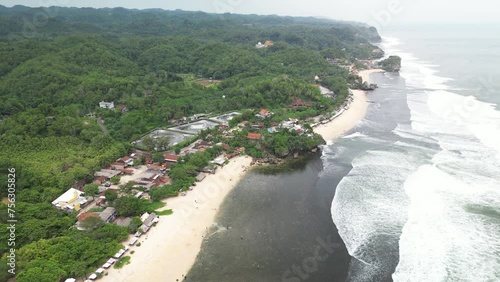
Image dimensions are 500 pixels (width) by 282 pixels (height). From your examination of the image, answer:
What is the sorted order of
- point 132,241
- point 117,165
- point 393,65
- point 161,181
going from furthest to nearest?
point 393,65
point 117,165
point 161,181
point 132,241

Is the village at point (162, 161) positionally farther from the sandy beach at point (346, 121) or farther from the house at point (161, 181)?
the sandy beach at point (346, 121)

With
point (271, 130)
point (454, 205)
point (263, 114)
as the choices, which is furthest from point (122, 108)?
point (454, 205)

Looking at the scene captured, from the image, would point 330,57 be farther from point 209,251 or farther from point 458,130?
point 209,251

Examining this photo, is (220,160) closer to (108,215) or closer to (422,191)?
(108,215)

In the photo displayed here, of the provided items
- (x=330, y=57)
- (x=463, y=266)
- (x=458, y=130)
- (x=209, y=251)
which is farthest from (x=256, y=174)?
(x=330, y=57)

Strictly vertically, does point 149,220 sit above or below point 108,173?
below

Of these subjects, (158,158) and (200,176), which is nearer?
(200,176)

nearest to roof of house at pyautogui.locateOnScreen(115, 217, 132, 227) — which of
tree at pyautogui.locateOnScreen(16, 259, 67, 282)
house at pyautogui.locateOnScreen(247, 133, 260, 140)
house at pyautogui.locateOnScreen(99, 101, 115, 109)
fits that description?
tree at pyautogui.locateOnScreen(16, 259, 67, 282)
